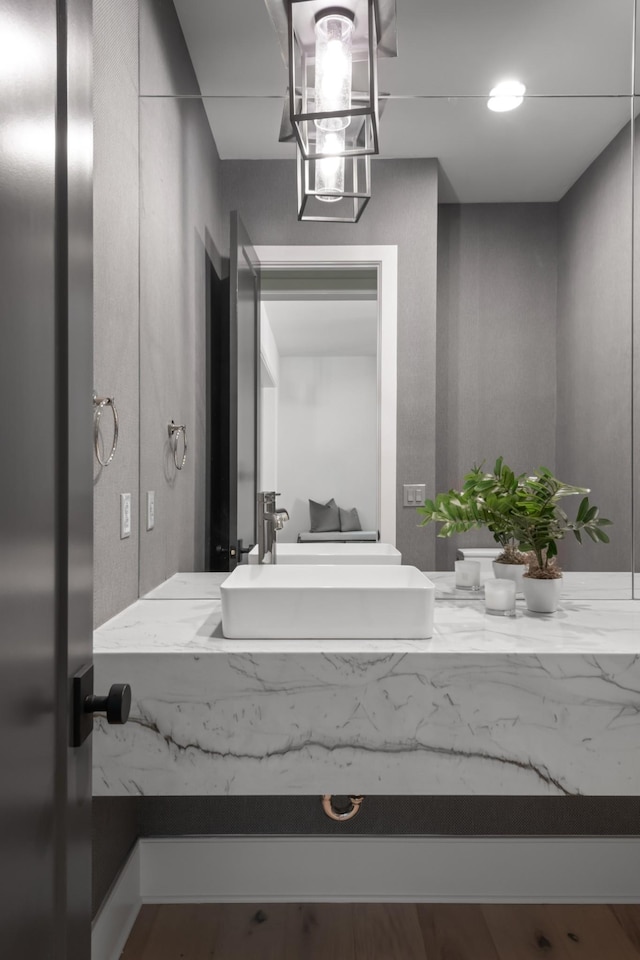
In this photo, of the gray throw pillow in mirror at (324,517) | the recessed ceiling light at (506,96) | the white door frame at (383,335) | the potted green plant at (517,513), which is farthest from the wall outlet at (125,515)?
the recessed ceiling light at (506,96)

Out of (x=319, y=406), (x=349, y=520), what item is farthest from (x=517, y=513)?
(x=319, y=406)

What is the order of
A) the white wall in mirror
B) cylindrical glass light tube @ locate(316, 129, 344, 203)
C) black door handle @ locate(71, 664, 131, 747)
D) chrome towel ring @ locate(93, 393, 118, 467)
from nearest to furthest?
1. black door handle @ locate(71, 664, 131, 747)
2. chrome towel ring @ locate(93, 393, 118, 467)
3. cylindrical glass light tube @ locate(316, 129, 344, 203)
4. the white wall in mirror

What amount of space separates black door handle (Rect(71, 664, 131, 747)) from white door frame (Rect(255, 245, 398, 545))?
3.73ft

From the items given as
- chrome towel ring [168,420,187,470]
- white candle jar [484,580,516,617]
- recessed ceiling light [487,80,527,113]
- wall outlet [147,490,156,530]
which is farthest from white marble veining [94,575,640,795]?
recessed ceiling light [487,80,527,113]

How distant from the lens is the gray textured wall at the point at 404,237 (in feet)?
6.07

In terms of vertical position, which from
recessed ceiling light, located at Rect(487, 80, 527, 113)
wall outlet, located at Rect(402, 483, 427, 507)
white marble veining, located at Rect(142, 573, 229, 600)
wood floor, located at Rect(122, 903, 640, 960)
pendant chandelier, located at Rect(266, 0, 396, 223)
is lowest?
wood floor, located at Rect(122, 903, 640, 960)

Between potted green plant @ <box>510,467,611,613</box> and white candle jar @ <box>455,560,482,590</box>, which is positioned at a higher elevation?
potted green plant @ <box>510,467,611,613</box>

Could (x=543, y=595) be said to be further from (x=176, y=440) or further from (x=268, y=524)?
(x=176, y=440)

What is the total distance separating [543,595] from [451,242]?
3.23 ft

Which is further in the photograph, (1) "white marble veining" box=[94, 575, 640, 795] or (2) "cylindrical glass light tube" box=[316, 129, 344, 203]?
(2) "cylindrical glass light tube" box=[316, 129, 344, 203]

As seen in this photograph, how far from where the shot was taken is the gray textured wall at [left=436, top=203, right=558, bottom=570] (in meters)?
1.85

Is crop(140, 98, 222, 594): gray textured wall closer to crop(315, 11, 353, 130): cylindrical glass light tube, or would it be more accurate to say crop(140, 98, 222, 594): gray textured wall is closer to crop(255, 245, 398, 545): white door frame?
crop(255, 245, 398, 545): white door frame

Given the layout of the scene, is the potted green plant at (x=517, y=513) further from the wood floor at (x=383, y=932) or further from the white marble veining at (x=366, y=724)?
the wood floor at (x=383, y=932)

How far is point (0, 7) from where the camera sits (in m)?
0.59
